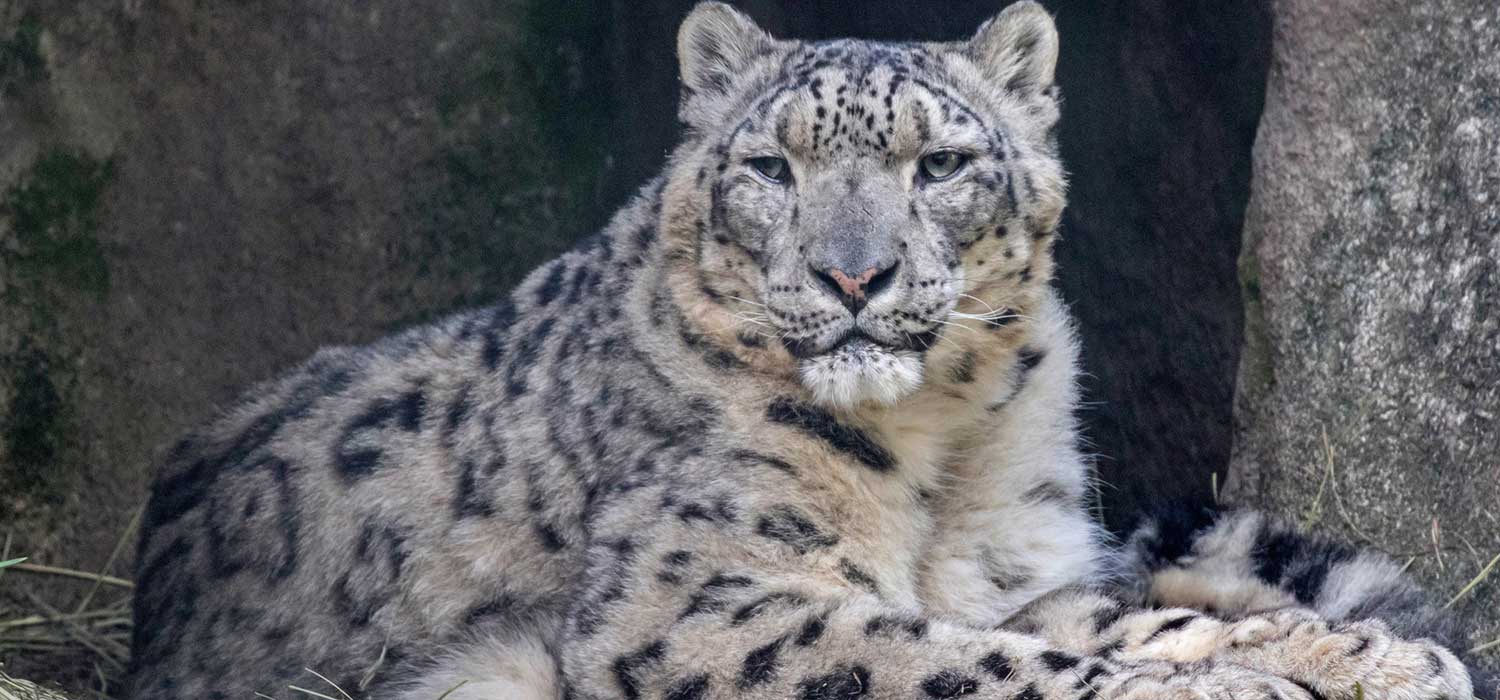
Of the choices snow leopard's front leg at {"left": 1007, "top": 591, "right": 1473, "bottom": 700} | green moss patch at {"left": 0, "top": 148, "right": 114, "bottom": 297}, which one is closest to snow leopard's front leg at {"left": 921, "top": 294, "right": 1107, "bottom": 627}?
snow leopard's front leg at {"left": 1007, "top": 591, "right": 1473, "bottom": 700}

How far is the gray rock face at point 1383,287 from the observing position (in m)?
3.72

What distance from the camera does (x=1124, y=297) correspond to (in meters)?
4.93

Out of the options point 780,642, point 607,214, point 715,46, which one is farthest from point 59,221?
point 780,642

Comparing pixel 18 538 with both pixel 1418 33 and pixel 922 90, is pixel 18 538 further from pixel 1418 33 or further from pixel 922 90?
pixel 1418 33

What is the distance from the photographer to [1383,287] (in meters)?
3.91

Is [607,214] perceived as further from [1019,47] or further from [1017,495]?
[1017,495]

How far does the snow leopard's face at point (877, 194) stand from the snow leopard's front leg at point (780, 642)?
392 mm

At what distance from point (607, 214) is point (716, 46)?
1993 mm

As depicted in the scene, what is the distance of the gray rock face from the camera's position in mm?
3717

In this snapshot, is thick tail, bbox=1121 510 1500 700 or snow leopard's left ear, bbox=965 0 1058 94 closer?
thick tail, bbox=1121 510 1500 700

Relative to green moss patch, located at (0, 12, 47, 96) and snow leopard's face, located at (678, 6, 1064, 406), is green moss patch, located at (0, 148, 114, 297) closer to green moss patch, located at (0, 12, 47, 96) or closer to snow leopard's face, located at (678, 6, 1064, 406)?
green moss patch, located at (0, 12, 47, 96)

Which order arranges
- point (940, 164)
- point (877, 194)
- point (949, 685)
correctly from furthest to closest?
point (940, 164) < point (877, 194) < point (949, 685)

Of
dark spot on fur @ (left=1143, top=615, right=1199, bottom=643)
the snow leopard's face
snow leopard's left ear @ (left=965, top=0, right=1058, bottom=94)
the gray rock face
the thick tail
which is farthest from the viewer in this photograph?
snow leopard's left ear @ (left=965, top=0, right=1058, bottom=94)

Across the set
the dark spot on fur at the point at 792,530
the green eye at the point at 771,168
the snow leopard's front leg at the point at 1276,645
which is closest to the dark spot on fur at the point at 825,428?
the dark spot on fur at the point at 792,530
